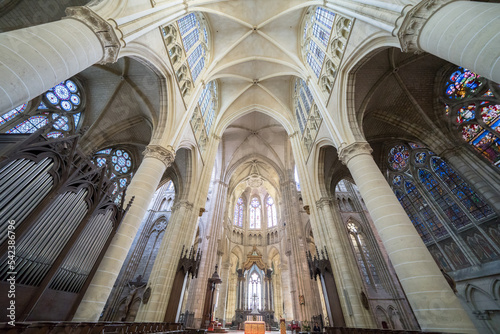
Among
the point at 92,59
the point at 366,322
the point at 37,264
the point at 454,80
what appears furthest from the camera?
the point at 454,80

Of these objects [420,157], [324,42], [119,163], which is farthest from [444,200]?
[119,163]

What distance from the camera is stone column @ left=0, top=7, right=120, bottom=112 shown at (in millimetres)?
2611

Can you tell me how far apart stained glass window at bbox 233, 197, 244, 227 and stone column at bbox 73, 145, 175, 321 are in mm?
18943

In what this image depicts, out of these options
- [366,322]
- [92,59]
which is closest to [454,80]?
[366,322]

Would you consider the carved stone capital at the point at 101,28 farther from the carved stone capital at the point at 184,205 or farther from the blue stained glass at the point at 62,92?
the blue stained glass at the point at 62,92

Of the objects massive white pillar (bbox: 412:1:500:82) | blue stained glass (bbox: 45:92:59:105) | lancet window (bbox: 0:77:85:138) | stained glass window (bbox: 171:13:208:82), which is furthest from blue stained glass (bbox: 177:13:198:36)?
Answer: massive white pillar (bbox: 412:1:500:82)

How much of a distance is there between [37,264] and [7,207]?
43.0 inches

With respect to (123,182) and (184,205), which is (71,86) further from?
(184,205)

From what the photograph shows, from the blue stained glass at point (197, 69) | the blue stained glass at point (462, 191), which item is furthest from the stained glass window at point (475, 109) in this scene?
the blue stained glass at point (197, 69)

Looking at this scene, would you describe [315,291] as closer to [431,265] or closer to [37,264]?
[431,265]

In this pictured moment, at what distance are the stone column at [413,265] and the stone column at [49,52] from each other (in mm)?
7333

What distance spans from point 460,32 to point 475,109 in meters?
8.18

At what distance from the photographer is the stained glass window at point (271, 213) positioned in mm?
24883

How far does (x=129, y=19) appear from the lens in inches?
195
